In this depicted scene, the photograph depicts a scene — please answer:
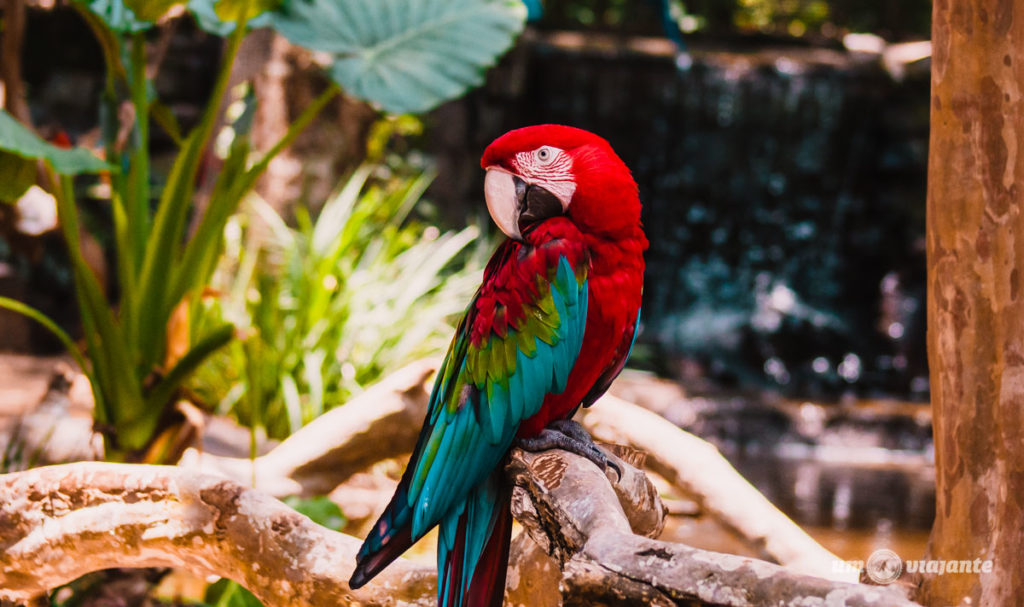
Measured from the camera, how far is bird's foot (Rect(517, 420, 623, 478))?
1094 millimetres

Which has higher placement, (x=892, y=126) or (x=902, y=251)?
(x=892, y=126)

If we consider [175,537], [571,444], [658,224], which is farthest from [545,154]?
[658,224]

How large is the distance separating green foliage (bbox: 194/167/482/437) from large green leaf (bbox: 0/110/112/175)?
4.13 feet

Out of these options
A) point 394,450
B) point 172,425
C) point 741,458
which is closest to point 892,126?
point 741,458

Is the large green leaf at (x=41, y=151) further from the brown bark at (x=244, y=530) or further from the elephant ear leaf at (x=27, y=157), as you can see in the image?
the brown bark at (x=244, y=530)

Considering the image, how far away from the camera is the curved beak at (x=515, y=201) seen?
107cm

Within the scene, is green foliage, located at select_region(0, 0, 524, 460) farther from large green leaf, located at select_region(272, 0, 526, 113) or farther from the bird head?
the bird head

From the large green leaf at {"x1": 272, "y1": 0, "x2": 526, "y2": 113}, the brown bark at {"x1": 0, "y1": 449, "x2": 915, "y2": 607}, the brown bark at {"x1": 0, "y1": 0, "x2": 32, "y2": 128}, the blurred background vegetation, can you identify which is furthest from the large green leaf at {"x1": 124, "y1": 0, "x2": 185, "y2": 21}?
the blurred background vegetation

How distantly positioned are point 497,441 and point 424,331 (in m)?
2.20

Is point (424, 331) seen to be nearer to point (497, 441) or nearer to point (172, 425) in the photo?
point (172, 425)

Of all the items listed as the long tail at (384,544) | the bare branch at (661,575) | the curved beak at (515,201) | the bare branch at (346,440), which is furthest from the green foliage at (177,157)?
the bare branch at (661,575)

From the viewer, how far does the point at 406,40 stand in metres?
2.12

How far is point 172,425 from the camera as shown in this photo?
1.90 metres
